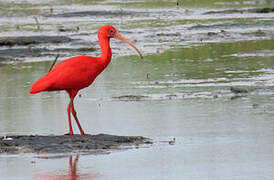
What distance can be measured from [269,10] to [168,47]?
10.8 m

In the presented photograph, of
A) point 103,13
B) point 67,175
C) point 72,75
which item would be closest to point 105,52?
point 72,75

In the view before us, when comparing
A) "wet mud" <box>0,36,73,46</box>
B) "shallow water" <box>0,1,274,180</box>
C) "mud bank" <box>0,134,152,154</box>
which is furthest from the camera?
"wet mud" <box>0,36,73,46</box>

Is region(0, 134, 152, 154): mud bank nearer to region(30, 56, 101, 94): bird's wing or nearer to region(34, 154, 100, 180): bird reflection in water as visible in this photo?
region(30, 56, 101, 94): bird's wing

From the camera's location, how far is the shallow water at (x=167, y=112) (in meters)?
8.29

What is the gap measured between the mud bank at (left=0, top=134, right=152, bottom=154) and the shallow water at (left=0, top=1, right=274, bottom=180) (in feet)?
0.64

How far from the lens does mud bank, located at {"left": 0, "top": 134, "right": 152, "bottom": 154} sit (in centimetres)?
916

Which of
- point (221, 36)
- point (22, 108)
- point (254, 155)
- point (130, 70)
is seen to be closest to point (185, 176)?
point (254, 155)

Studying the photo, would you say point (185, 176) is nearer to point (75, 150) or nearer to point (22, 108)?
point (75, 150)

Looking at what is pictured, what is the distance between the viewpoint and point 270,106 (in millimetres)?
11617

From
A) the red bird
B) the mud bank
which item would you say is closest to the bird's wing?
the red bird

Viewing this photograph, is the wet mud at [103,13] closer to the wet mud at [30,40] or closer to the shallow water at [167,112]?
the wet mud at [30,40]

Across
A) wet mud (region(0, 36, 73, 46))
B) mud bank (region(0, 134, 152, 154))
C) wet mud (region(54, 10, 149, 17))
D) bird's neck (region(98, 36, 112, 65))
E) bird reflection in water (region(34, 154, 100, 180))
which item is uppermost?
wet mud (region(54, 10, 149, 17))

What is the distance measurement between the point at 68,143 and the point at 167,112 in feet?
8.01

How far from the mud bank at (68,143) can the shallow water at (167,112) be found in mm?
195
